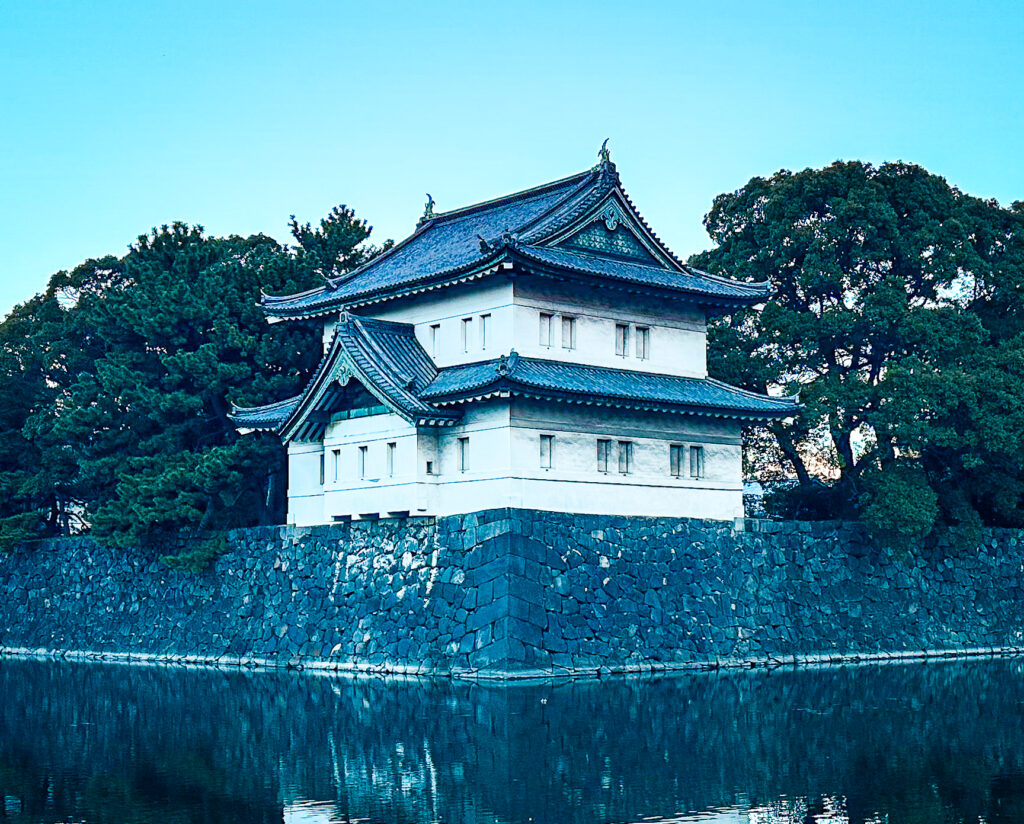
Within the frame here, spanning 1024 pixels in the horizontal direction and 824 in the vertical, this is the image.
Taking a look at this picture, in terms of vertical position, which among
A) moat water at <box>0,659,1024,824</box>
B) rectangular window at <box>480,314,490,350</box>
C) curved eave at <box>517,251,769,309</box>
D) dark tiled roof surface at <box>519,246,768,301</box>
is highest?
dark tiled roof surface at <box>519,246,768,301</box>

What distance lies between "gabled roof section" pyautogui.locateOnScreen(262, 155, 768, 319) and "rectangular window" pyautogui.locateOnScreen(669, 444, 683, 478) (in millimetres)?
3829

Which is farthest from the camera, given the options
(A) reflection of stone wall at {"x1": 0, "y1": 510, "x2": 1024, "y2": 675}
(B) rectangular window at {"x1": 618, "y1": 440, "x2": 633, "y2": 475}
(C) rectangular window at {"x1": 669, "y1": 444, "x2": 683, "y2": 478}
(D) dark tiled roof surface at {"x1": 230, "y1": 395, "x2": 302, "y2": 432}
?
(D) dark tiled roof surface at {"x1": 230, "y1": 395, "x2": 302, "y2": 432}

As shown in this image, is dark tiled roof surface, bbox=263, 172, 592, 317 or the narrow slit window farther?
dark tiled roof surface, bbox=263, 172, 592, 317

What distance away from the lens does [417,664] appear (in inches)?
1280

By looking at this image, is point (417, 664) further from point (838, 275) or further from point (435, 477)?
point (838, 275)

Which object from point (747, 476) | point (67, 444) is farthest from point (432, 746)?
point (67, 444)

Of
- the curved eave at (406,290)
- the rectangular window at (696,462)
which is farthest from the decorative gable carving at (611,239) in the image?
the rectangular window at (696,462)

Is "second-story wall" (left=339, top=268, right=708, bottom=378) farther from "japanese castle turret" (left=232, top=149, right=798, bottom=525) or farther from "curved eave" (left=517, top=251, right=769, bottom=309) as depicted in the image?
"curved eave" (left=517, top=251, right=769, bottom=309)

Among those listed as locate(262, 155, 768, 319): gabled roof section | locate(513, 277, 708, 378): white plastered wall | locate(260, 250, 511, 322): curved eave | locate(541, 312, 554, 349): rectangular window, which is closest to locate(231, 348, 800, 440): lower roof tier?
locate(513, 277, 708, 378): white plastered wall

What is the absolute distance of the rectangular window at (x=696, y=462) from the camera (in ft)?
121

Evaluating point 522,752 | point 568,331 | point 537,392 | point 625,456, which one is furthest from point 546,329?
point 522,752

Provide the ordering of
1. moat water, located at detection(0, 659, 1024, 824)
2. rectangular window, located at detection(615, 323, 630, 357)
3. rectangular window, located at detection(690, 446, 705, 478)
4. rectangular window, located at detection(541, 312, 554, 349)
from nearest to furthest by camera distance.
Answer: moat water, located at detection(0, 659, 1024, 824) → rectangular window, located at detection(541, 312, 554, 349) → rectangular window, located at detection(690, 446, 705, 478) → rectangular window, located at detection(615, 323, 630, 357)

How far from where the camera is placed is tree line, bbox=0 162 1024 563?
39062 millimetres

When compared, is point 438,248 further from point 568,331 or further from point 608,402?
point 608,402
